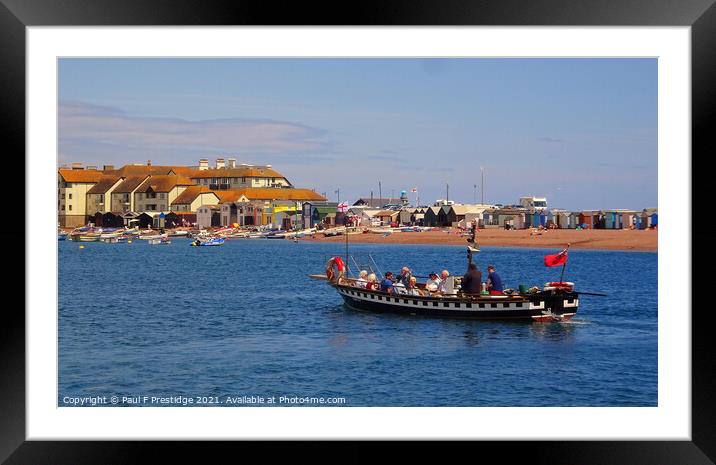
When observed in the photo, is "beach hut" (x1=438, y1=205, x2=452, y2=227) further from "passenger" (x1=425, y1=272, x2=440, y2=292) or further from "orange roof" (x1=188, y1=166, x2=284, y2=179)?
"passenger" (x1=425, y1=272, x2=440, y2=292)

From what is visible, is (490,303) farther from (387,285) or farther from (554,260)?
(387,285)

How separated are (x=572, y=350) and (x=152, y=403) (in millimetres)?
8003

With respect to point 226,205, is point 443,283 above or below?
below

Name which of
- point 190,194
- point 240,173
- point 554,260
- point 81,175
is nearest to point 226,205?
point 190,194

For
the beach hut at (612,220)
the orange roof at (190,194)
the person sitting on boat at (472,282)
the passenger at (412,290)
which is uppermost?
the orange roof at (190,194)

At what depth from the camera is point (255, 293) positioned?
2861cm

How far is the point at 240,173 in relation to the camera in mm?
51094

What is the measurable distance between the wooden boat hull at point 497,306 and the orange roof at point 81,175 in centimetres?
3390

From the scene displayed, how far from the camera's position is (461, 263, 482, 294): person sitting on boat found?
18312 millimetres
